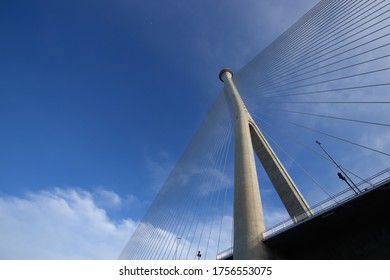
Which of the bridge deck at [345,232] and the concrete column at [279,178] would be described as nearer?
the bridge deck at [345,232]

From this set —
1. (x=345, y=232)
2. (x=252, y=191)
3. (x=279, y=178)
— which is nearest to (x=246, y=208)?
(x=252, y=191)

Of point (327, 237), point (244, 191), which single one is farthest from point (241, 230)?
point (327, 237)

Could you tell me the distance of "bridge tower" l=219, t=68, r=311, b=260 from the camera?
41.1 ft

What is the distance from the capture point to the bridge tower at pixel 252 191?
41.1ft

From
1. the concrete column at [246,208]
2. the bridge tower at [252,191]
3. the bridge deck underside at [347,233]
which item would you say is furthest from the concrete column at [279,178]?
the concrete column at [246,208]

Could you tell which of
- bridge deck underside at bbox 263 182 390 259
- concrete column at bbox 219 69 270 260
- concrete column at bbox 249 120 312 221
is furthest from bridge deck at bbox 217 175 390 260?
concrete column at bbox 249 120 312 221

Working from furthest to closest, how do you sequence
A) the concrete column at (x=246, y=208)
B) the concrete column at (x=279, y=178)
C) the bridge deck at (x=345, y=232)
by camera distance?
the concrete column at (x=279, y=178) → the concrete column at (x=246, y=208) → the bridge deck at (x=345, y=232)

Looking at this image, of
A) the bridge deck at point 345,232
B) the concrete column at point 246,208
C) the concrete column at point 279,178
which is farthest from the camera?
the concrete column at point 279,178

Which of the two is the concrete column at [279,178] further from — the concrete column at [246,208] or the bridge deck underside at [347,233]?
the concrete column at [246,208]

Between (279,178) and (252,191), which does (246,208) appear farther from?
(279,178)

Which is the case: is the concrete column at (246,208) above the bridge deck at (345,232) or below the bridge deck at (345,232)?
above
